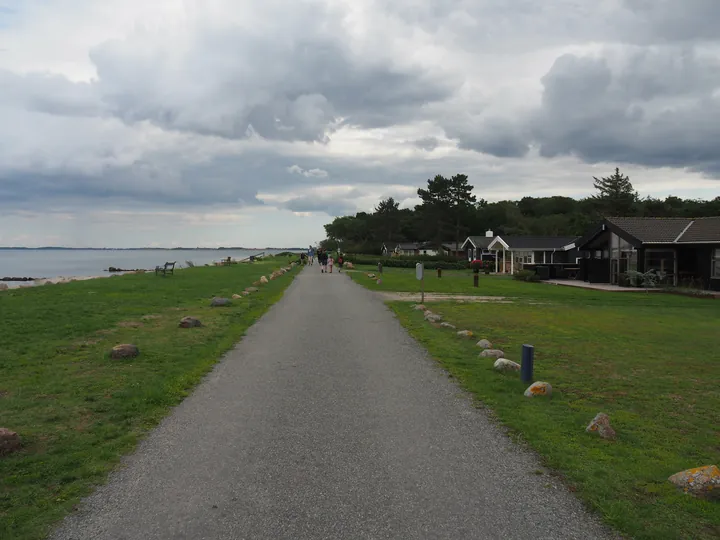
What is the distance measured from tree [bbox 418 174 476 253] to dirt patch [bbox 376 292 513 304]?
2498 inches

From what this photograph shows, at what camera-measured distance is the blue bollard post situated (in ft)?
27.1

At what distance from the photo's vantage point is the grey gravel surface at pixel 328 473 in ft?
13.0

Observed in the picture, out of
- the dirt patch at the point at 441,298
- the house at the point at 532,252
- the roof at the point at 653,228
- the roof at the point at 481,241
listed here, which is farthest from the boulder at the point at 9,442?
the roof at the point at 481,241

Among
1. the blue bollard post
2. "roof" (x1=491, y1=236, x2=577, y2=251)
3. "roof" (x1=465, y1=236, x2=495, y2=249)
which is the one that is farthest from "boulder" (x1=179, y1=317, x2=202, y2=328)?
"roof" (x1=465, y1=236, x2=495, y2=249)

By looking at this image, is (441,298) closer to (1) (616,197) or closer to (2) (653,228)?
(2) (653,228)

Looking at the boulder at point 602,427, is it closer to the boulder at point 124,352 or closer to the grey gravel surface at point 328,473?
the grey gravel surface at point 328,473

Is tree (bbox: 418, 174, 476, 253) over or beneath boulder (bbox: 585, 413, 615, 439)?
over

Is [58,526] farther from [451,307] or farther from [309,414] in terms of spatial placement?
[451,307]

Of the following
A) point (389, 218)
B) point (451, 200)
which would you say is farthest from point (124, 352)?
point (389, 218)

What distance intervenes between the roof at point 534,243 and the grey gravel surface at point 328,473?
45.7 meters

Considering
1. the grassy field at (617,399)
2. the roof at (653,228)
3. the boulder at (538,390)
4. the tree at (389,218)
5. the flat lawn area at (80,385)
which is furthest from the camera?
the tree at (389,218)

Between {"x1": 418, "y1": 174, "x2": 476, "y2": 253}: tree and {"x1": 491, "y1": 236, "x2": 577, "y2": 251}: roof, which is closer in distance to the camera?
{"x1": 491, "y1": 236, "x2": 577, "y2": 251}: roof

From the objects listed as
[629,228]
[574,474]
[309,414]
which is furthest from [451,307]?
[629,228]

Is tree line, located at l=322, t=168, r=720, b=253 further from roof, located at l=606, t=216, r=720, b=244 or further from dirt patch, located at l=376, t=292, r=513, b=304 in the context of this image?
dirt patch, located at l=376, t=292, r=513, b=304
